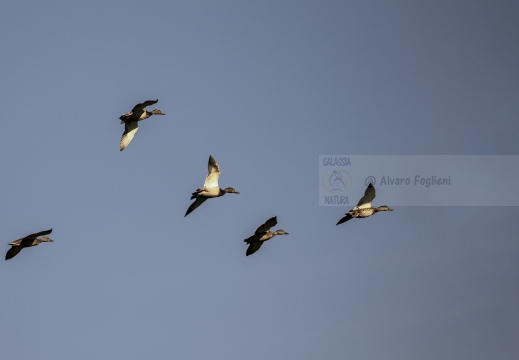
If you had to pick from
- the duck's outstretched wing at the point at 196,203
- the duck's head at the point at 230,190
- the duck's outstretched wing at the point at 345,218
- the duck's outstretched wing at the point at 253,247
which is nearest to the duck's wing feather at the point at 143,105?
the duck's outstretched wing at the point at 196,203

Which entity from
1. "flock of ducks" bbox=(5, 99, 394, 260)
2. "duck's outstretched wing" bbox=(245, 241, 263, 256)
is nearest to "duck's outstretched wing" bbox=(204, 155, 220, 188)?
"flock of ducks" bbox=(5, 99, 394, 260)

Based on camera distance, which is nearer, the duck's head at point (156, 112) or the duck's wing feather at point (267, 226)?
the duck's wing feather at point (267, 226)

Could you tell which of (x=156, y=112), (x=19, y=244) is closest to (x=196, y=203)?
(x=156, y=112)

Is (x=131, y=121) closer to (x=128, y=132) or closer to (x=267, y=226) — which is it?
(x=128, y=132)

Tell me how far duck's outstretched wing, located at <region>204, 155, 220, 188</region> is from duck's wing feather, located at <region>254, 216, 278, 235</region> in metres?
4.69

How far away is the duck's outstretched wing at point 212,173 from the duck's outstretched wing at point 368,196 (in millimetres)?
11802

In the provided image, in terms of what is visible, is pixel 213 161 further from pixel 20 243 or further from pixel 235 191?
pixel 20 243

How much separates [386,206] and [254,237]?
468 inches

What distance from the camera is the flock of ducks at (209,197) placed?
72125 mm

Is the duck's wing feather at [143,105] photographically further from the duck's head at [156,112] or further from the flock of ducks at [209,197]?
the duck's head at [156,112]

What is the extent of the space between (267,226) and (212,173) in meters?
5.71

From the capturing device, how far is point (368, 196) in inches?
3041

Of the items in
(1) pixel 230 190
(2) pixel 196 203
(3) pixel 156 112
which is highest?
(3) pixel 156 112

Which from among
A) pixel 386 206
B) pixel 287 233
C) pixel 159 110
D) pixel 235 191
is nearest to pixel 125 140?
pixel 159 110
